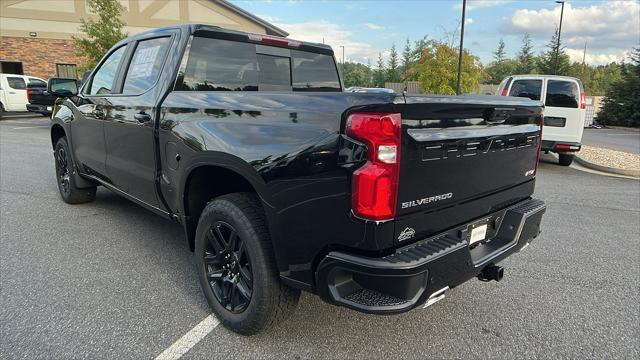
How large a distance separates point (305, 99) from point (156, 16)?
89.3 feet

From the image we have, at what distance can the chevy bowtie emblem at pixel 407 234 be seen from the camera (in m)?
2.04

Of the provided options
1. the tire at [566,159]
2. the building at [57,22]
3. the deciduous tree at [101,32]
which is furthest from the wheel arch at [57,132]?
the building at [57,22]

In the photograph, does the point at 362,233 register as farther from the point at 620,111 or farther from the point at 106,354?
the point at 620,111

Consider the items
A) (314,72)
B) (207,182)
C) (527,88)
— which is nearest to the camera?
(207,182)

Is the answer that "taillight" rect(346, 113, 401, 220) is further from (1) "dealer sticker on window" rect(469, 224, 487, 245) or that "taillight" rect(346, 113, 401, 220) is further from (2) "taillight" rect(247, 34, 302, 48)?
(2) "taillight" rect(247, 34, 302, 48)

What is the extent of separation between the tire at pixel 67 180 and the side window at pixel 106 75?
104 cm

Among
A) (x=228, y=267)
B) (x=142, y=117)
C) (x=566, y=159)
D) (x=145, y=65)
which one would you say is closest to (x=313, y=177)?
(x=228, y=267)

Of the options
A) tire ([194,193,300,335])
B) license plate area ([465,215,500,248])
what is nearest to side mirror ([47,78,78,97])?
tire ([194,193,300,335])

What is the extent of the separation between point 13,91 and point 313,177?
814 inches

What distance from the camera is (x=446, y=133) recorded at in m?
2.15

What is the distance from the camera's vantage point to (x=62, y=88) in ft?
15.4

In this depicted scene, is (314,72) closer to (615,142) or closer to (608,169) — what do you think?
(608,169)

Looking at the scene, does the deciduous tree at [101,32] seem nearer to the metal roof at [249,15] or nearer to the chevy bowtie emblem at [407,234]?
the metal roof at [249,15]

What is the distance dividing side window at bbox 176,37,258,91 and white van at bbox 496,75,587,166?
7.81m
